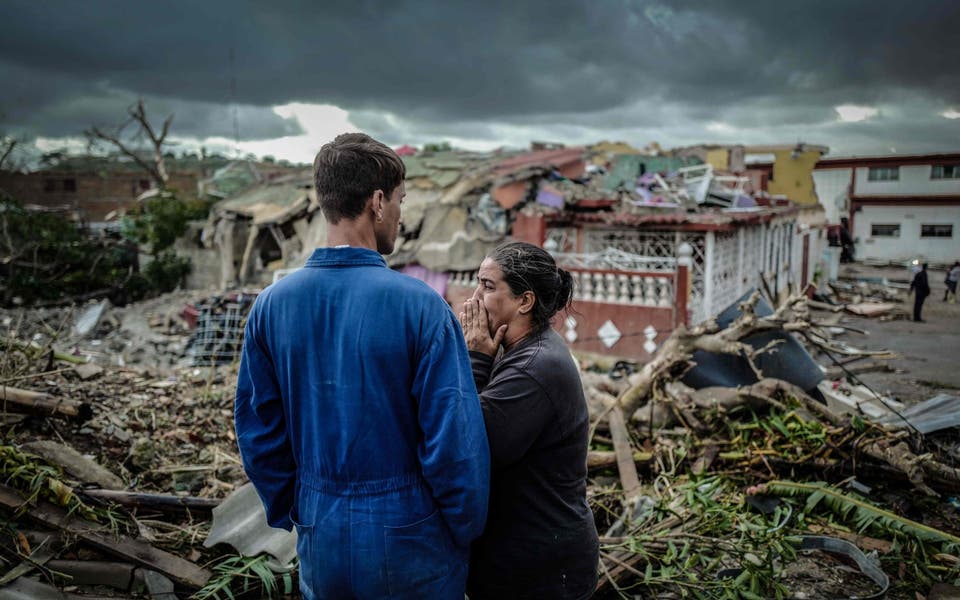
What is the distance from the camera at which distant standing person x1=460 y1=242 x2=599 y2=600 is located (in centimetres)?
165

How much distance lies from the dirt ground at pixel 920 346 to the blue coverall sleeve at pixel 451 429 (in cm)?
812

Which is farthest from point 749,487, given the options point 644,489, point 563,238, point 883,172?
point 883,172

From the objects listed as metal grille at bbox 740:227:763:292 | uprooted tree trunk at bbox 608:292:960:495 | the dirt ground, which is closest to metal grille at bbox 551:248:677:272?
metal grille at bbox 740:227:763:292

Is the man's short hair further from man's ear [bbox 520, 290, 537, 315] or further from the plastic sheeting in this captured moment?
the plastic sheeting

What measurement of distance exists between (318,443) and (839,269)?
23.0 meters

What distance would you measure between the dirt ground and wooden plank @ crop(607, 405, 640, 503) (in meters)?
5.31

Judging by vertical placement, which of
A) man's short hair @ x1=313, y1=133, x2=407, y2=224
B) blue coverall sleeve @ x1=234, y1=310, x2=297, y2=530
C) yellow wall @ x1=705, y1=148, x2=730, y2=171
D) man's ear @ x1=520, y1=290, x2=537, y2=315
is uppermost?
yellow wall @ x1=705, y1=148, x2=730, y2=171

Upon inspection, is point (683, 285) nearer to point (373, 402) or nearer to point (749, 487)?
point (749, 487)

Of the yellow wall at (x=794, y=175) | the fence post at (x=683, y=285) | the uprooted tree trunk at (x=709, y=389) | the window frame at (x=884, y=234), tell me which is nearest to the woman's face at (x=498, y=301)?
the uprooted tree trunk at (x=709, y=389)

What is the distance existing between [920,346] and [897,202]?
8.29m

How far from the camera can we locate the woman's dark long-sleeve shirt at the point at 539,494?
66.5 inches

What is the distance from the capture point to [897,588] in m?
2.97

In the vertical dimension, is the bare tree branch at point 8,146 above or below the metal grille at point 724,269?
above

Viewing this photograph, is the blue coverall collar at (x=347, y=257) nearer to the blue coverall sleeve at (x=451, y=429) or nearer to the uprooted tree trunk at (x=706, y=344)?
the blue coverall sleeve at (x=451, y=429)
